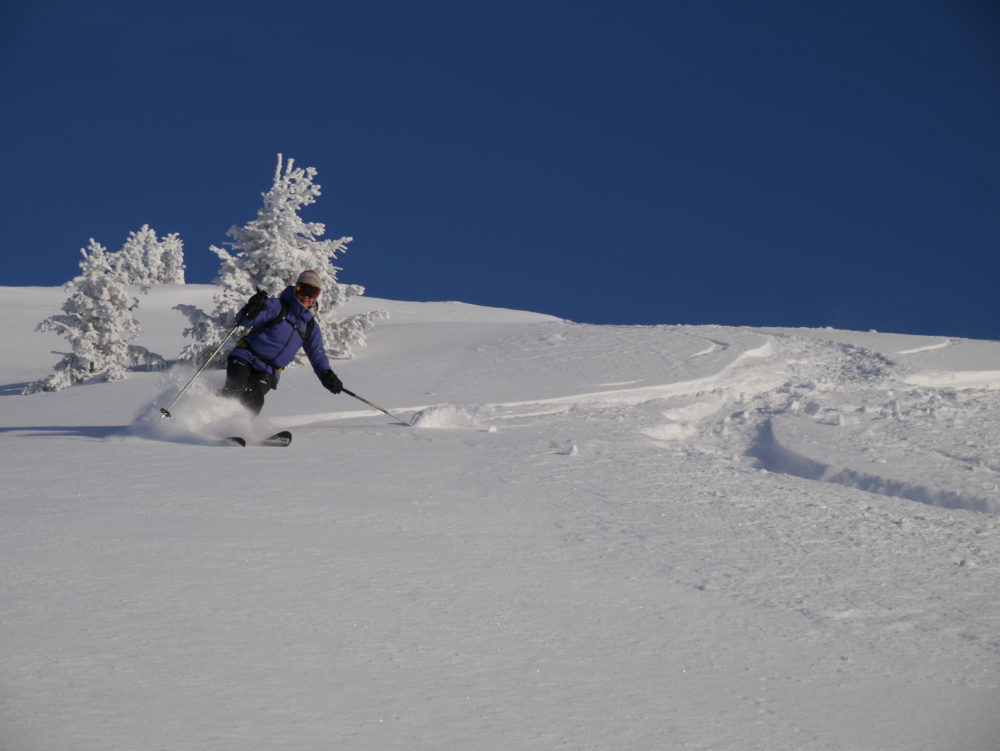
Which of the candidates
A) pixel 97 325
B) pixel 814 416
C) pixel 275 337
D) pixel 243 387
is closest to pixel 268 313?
pixel 275 337

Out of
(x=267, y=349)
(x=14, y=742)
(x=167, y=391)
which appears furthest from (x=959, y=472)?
(x=167, y=391)

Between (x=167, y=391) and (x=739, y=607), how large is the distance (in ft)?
23.3

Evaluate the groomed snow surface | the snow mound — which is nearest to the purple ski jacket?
the groomed snow surface

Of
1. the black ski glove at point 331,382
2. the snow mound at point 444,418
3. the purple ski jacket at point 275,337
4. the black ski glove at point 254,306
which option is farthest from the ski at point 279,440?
the snow mound at point 444,418

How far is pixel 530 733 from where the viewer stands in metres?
2.68

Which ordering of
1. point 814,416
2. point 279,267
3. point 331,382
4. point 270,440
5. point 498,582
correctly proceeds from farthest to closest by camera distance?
point 279,267
point 814,416
point 331,382
point 270,440
point 498,582

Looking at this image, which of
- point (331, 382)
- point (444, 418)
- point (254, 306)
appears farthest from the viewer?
point (444, 418)

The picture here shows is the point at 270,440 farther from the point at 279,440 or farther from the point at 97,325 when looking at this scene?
the point at 97,325

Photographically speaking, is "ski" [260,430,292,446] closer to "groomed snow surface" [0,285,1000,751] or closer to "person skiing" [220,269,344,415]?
"groomed snow surface" [0,285,1000,751]

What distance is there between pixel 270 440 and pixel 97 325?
1099cm

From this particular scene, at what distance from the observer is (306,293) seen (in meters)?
8.64

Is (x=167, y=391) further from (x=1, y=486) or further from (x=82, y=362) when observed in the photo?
(x=82, y=362)

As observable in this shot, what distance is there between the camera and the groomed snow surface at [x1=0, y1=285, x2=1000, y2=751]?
2.77 m

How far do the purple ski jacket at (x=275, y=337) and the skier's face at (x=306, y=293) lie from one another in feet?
0.24
